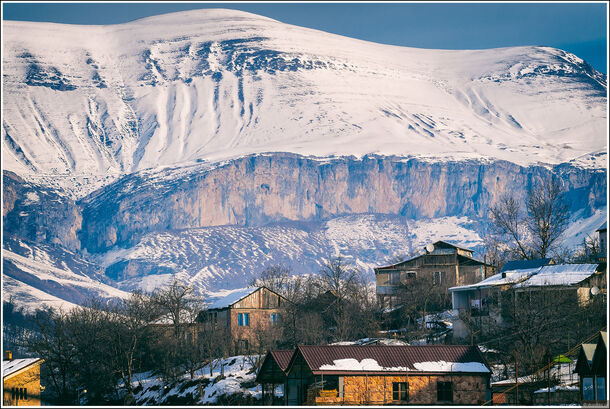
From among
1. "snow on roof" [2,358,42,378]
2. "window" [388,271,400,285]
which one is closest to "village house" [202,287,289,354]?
"window" [388,271,400,285]

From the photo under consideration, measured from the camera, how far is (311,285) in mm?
124438

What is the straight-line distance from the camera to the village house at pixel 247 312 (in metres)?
111

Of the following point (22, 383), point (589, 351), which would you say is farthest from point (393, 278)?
point (589, 351)

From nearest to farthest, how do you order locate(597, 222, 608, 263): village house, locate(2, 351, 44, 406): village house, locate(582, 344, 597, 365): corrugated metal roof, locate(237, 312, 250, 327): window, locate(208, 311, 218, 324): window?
1. locate(582, 344, 597, 365): corrugated metal roof
2. locate(2, 351, 44, 406): village house
3. locate(597, 222, 608, 263): village house
4. locate(208, 311, 218, 324): window
5. locate(237, 312, 250, 327): window

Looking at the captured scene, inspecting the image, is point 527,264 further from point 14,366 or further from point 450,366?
point 14,366

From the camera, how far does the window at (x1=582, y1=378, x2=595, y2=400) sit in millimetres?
54000

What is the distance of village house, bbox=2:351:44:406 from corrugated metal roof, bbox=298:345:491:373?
88.2ft

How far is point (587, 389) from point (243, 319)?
203ft

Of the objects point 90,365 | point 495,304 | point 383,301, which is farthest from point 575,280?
point 90,365

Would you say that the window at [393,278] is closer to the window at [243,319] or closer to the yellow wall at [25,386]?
the window at [243,319]

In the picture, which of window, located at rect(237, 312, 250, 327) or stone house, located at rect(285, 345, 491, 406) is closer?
stone house, located at rect(285, 345, 491, 406)

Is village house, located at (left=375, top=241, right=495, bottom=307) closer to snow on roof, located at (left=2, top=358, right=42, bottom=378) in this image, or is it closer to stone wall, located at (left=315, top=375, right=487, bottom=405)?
snow on roof, located at (left=2, top=358, right=42, bottom=378)

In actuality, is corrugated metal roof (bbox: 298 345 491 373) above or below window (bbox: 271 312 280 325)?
below

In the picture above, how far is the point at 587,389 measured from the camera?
54.6 metres
